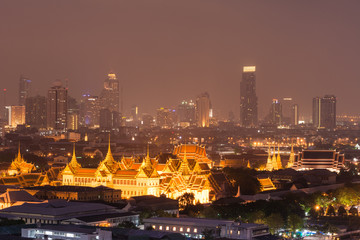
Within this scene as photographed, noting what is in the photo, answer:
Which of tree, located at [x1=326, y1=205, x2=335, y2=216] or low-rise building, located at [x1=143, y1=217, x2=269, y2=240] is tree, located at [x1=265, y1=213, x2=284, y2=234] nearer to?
low-rise building, located at [x1=143, y1=217, x2=269, y2=240]

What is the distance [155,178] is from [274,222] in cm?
1682

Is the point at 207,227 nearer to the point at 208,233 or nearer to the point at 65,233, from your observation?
the point at 208,233

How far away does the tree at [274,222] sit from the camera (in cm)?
5456

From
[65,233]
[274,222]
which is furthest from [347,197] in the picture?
[65,233]

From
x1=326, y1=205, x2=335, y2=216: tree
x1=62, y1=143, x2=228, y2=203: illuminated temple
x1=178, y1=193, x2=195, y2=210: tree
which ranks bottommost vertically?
x1=326, y1=205, x2=335, y2=216: tree

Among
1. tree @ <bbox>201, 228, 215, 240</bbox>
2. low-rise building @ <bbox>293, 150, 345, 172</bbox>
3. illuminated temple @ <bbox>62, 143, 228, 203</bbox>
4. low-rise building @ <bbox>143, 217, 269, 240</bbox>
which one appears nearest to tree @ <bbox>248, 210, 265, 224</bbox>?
low-rise building @ <bbox>143, 217, 269, 240</bbox>

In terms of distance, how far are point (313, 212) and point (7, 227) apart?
24.3 m

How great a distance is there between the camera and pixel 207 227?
49.3 metres

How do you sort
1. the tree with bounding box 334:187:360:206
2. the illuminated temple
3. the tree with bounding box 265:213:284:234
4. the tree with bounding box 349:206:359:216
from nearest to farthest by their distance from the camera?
the tree with bounding box 265:213:284:234, the tree with bounding box 349:206:359:216, the illuminated temple, the tree with bounding box 334:187:360:206

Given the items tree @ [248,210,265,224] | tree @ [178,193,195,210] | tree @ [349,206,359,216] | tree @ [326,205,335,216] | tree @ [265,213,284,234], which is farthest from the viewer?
tree @ [326,205,335,216]

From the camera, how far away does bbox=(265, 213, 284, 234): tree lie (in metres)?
54.6

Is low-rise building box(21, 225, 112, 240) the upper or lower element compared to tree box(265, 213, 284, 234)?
upper

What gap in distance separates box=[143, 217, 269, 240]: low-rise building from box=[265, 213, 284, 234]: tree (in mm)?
3339

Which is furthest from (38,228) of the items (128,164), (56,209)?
(128,164)
